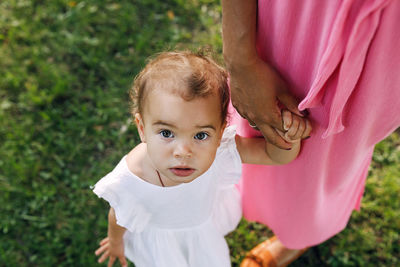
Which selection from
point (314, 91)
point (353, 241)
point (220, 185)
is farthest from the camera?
point (353, 241)

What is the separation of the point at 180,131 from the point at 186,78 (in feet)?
0.62

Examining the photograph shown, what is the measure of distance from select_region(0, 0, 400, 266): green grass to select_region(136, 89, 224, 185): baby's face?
134cm

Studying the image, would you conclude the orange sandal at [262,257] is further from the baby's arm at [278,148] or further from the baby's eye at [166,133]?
the baby's eye at [166,133]

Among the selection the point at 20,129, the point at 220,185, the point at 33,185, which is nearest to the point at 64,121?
the point at 20,129

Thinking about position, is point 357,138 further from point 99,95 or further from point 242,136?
point 99,95

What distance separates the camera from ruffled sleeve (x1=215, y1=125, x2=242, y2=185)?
1629 mm

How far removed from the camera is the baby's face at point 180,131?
1354mm

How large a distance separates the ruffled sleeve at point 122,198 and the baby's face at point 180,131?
20 centimetres

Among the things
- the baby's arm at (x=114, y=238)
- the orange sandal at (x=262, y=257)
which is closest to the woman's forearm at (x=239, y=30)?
the baby's arm at (x=114, y=238)

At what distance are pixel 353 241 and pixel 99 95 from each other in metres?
2.20

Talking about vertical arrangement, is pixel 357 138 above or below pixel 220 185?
above

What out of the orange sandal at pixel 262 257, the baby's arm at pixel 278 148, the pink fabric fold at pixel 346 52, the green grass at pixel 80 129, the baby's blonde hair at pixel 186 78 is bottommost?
the orange sandal at pixel 262 257

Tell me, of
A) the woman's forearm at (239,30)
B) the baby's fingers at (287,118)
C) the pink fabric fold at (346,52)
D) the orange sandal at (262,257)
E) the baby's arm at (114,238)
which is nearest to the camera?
the pink fabric fold at (346,52)

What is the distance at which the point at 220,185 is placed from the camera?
1882 mm
